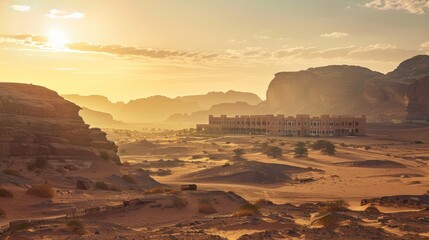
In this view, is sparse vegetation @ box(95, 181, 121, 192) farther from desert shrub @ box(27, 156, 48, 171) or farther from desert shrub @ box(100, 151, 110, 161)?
desert shrub @ box(100, 151, 110, 161)

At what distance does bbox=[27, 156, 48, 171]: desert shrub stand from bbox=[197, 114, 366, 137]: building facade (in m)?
91.3

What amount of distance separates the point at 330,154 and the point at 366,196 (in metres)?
36.4

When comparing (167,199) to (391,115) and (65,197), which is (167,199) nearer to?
(65,197)

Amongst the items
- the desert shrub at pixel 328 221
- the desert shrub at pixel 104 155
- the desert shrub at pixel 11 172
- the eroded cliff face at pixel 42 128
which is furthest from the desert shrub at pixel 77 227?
the desert shrub at pixel 104 155

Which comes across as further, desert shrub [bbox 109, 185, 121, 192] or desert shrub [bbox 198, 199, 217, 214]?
desert shrub [bbox 109, 185, 121, 192]

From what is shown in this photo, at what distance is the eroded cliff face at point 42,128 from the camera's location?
36.7 meters

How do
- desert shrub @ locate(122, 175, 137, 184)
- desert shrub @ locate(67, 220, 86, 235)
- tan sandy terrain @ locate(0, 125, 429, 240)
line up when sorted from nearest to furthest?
desert shrub @ locate(67, 220, 86, 235), tan sandy terrain @ locate(0, 125, 429, 240), desert shrub @ locate(122, 175, 137, 184)

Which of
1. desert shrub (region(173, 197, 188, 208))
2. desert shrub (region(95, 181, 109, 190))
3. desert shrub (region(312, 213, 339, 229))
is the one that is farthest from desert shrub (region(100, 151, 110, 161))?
desert shrub (region(312, 213, 339, 229))

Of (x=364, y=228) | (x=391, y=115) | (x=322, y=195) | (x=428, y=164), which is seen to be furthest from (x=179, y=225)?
(x=391, y=115)

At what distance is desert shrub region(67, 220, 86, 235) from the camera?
17622 millimetres

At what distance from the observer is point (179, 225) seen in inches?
781

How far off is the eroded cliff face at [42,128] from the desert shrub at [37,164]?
2104 millimetres

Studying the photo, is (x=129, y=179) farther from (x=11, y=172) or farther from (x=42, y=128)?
(x=42, y=128)

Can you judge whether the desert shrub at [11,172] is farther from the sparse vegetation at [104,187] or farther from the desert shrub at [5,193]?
the desert shrub at [5,193]
